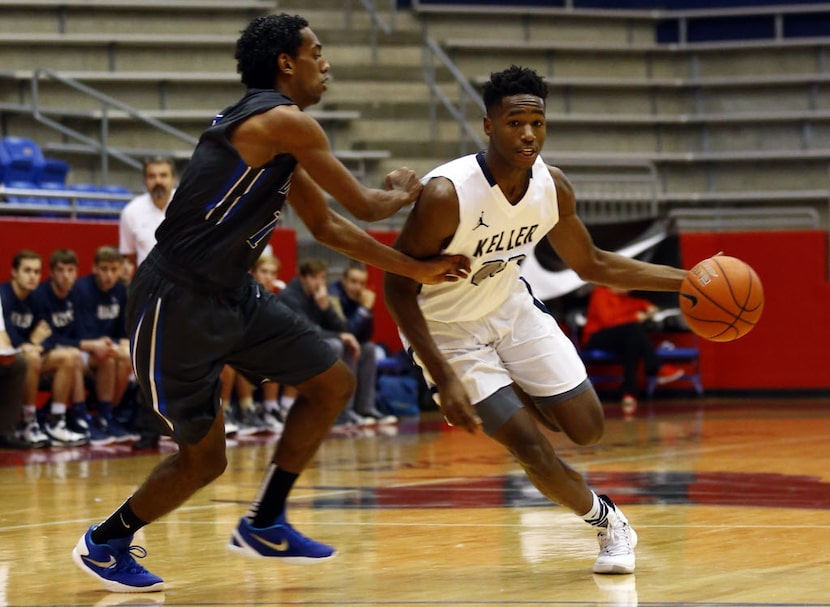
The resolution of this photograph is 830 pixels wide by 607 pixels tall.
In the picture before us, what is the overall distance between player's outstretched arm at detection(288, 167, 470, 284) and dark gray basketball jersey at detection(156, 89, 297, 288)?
11cm

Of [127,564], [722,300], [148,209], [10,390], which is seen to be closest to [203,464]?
[127,564]

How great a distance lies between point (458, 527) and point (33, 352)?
4832 mm

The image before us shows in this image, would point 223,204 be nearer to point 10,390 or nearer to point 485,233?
point 485,233

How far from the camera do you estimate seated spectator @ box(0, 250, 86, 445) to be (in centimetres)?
946

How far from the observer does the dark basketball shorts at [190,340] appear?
4125 mm

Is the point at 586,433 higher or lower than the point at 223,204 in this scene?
lower

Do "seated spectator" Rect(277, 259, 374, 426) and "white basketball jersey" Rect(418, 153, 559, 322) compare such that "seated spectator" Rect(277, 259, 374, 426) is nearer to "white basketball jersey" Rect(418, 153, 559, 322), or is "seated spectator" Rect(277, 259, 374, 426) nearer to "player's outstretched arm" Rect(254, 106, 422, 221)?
"white basketball jersey" Rect(418, 153, 559, 322)

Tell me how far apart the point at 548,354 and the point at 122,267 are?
20.0 ft

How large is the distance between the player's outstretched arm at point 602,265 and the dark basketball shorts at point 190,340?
1123 mm

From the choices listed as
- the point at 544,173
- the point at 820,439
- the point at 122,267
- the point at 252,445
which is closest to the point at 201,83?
the point at 122,267

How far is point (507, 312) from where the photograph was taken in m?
4.71

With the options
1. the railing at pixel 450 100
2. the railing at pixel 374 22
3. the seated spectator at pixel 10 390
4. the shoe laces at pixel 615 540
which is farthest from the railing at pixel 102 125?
the shoe laces at pixel 615 540

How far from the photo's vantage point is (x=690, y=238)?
14.2 m

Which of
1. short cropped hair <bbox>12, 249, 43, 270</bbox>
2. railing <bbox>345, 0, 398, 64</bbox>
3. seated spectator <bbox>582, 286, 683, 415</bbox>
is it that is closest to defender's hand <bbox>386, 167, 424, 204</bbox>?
short cropped hair <bbox>12, 249, 43, 270</bbox>
